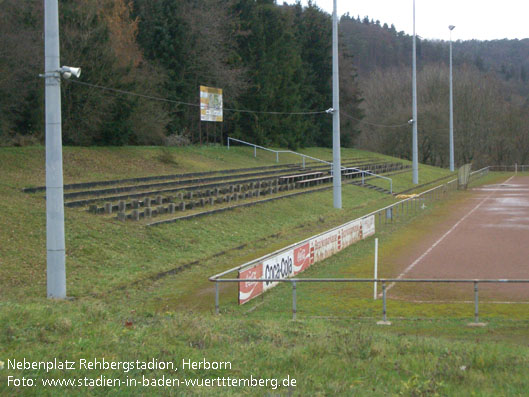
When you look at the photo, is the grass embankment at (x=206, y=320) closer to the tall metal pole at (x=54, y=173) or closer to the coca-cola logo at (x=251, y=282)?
the coca-cola logo at (x=251, y=282)

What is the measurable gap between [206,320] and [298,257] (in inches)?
314

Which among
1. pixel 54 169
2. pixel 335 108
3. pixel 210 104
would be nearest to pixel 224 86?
pixel 210 104

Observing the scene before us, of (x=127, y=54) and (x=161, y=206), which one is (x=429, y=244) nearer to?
(x=161, y=206)

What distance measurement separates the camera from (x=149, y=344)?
26.3 feet

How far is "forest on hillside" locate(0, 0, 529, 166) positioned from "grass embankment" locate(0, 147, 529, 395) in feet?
18.7

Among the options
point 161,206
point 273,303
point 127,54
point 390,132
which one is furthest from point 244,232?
point 390,132

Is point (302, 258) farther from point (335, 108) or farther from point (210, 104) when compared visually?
point (210, 104)

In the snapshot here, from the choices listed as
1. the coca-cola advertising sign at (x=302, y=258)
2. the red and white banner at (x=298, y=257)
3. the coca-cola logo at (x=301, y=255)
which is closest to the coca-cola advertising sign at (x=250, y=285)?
the red and white banner at (x=298, y=257)

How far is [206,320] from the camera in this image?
1073 cm

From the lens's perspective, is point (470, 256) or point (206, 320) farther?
point (470, 256)

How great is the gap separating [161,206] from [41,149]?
8822 mm

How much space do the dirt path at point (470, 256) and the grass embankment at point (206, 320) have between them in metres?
1.49

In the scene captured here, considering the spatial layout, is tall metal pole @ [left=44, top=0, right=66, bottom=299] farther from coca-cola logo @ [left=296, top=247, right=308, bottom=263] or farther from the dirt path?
the dirt path

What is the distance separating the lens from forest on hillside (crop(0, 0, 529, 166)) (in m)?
33.9
